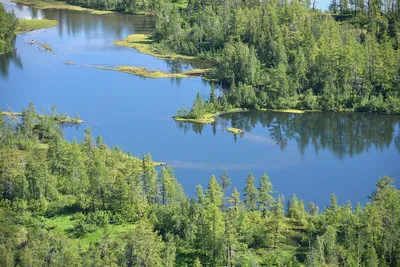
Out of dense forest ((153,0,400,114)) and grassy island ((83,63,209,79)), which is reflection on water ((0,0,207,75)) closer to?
grassy island ((83,63,209,79))

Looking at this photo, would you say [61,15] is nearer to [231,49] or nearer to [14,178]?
[231,49]

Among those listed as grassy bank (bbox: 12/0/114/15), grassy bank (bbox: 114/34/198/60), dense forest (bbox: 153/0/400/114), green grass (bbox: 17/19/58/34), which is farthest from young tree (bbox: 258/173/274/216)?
grassy bank (bbox: 12/0/114/15)

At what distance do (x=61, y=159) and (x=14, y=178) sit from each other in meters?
4.79

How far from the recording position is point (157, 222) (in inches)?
1594

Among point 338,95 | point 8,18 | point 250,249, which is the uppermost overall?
point 8,18

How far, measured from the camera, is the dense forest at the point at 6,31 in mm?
93844

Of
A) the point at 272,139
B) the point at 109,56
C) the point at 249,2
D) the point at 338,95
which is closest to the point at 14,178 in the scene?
the point at 272,139

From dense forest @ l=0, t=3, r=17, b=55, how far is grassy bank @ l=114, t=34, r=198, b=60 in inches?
636

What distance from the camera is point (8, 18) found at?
98.8 metres

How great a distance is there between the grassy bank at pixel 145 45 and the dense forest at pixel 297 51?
1518 millimetres

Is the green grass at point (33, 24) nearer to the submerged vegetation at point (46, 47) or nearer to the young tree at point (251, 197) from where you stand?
the submerged vegetation at point (46, 47)

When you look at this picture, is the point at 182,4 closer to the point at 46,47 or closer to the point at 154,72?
the point at 46,47

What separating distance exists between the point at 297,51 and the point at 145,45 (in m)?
28.5

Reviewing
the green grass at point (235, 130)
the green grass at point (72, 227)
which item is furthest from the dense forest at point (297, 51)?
the green grass at point (72, 227)
